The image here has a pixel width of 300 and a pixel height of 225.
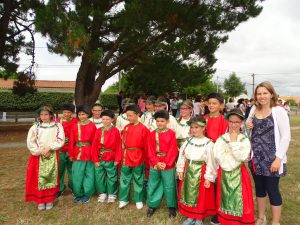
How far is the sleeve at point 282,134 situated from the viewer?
10.5ft

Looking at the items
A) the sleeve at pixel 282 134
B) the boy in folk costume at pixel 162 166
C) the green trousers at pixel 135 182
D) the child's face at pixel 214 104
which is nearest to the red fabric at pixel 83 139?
the green trousers at pixel 135 182

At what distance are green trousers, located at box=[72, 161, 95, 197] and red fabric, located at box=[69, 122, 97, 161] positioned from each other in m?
0.10

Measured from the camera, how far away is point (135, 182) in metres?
4.41

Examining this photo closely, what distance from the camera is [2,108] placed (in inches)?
985

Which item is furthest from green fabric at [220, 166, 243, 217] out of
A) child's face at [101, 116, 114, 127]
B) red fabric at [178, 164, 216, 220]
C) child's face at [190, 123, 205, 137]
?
child's face at [101, 116, 114, 127]

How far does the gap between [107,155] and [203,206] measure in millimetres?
1633

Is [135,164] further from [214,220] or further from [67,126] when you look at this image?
[67,126]

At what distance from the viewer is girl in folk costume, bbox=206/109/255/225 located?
335 cm

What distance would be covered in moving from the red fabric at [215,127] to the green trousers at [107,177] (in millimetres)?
1536

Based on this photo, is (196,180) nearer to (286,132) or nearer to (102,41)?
(286,132)

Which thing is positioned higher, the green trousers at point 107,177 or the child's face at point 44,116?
the child's face at point 44,116

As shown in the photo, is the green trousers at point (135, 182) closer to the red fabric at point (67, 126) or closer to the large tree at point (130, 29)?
the red fabric at point (67, 126)

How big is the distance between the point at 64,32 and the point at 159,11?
2.52 meters

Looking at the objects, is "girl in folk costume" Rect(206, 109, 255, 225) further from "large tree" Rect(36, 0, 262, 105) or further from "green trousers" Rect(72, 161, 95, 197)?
"large tree" Rect(36, 0, 262, 105)
